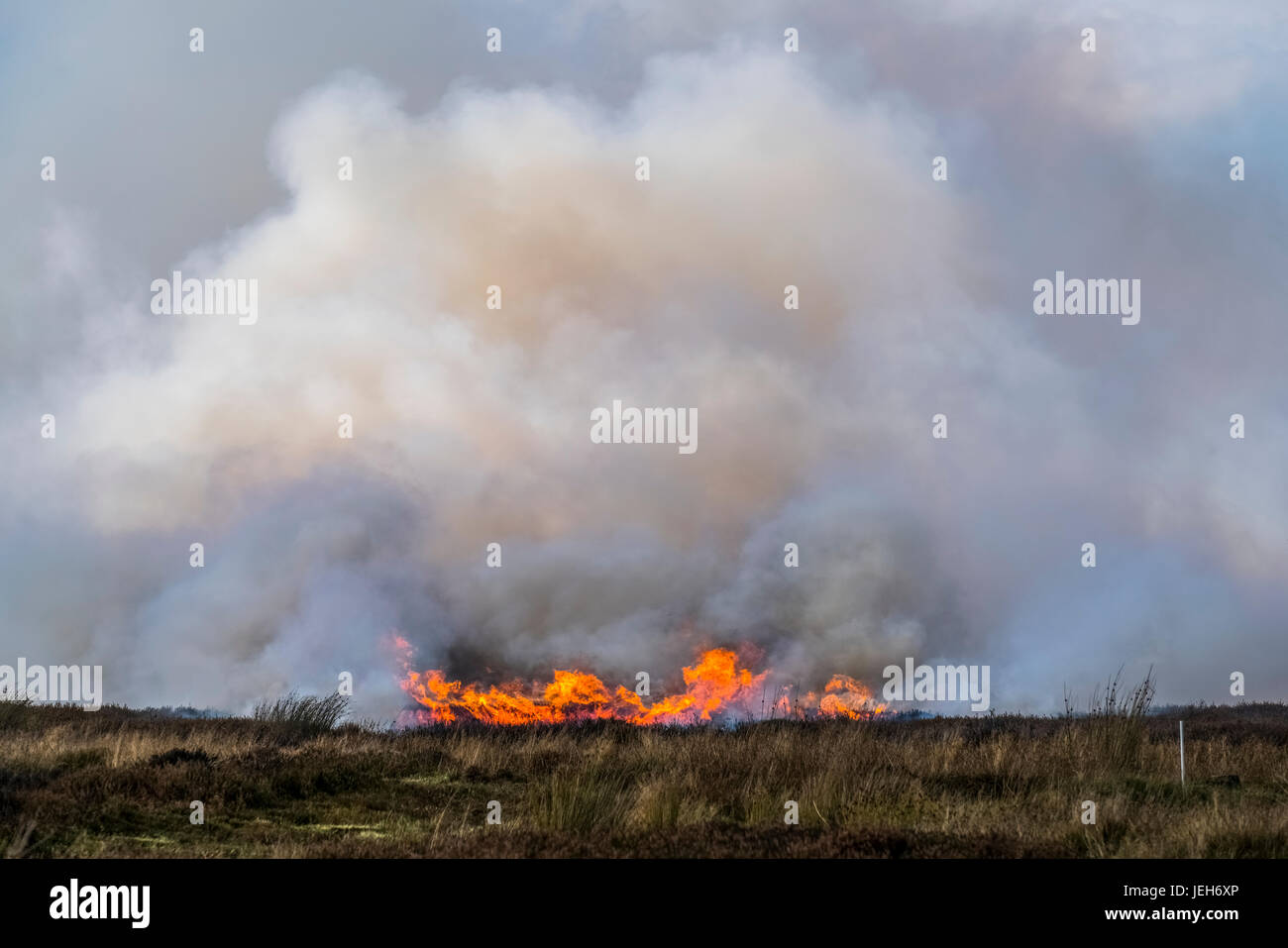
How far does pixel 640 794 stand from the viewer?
1343 centimetres

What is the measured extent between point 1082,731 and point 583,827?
11770mm

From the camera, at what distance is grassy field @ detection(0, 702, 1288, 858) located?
34.3ft

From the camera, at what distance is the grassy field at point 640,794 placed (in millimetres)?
10469
